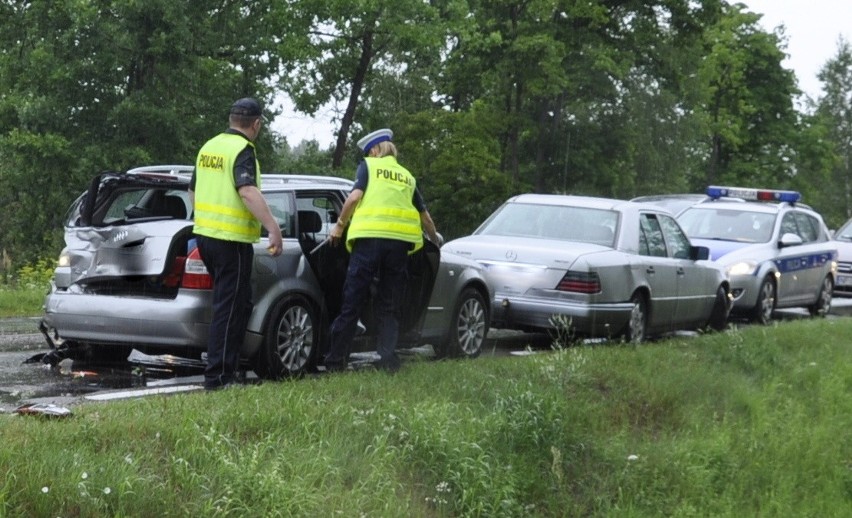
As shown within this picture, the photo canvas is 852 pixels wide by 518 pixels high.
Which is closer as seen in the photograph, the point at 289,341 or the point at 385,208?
the point at 385,208

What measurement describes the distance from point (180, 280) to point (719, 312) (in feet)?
27.0

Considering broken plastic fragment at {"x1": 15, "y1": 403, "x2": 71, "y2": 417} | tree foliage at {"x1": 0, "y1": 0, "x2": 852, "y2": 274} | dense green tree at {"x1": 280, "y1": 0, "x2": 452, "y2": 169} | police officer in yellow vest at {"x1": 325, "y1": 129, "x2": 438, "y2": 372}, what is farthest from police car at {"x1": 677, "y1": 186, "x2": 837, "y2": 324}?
dense green tree at {"x1": 280, "y1": 0, "x2": 452, "y2": 169}

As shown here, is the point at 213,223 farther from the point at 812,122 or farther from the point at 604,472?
the point at 812,122

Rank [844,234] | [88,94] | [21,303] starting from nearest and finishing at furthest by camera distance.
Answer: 1. [21,303]
2. [844,234]
3. [88,94]

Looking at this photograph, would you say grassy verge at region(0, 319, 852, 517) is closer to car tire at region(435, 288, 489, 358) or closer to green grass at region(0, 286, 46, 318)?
car tire at region(435, 288, 489, 358)

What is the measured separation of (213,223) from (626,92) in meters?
43.0

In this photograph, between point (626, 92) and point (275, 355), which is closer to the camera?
point (275, 355)

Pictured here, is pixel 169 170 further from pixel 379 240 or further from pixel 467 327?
pixel 467 327

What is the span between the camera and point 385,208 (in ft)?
31.5

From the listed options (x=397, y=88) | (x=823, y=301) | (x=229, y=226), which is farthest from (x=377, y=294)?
(x=397, y=88)

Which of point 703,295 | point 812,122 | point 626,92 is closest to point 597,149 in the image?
point 626,92

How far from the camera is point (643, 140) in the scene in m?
52.1

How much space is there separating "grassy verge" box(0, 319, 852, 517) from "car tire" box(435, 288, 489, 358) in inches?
27.4

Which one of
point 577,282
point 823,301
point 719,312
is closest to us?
point 577,282
